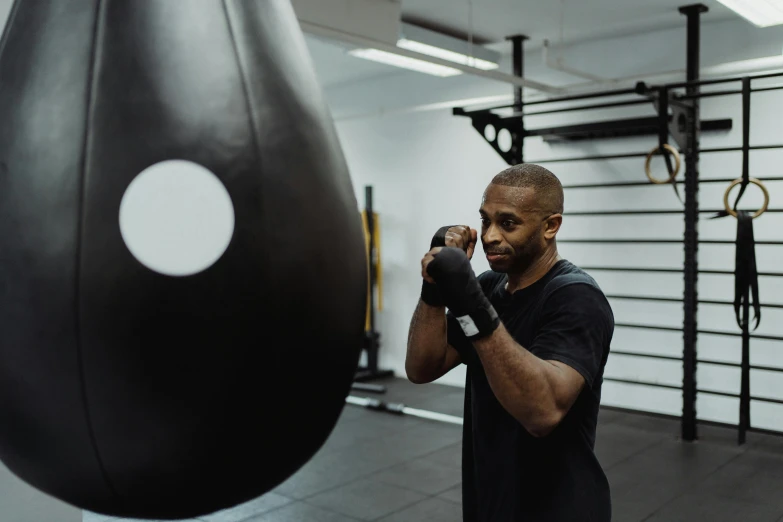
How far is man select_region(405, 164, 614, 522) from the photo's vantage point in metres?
1.34

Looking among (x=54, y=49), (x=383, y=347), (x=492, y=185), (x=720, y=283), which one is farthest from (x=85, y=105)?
(x=383, y=347)

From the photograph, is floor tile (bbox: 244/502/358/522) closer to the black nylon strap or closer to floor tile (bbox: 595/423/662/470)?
floor tile (bbox: 595/423/662/470)

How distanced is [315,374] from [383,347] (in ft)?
20.9

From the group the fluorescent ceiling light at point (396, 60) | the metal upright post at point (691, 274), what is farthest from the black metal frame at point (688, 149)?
the fluorescent ceiling light at point (396, 60)

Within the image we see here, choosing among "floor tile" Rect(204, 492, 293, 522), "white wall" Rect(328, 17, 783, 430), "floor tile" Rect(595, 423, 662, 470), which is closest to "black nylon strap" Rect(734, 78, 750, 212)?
"white wall" Rect(328, 17, 783, 430)

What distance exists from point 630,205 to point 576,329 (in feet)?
13.8

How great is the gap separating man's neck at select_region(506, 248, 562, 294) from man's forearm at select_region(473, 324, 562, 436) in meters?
0.34

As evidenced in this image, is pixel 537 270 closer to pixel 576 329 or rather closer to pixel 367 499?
pixel 576 329

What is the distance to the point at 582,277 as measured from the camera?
154cm

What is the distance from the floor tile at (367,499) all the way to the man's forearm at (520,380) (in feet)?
7.76

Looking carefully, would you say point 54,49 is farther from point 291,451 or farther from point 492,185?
point 492,185

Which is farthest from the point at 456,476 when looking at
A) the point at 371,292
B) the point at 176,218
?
the point at 176,218

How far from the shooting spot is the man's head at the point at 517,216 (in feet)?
4.98

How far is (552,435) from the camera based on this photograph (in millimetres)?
1503
